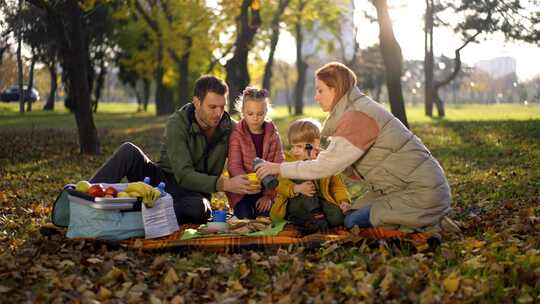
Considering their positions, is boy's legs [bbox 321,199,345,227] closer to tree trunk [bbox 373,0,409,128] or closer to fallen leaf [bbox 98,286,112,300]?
fallen leaf [bbox 98,286,112,300]

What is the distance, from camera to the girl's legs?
5902mm

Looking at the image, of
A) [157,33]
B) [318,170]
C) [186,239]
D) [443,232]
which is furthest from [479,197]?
[157,33]

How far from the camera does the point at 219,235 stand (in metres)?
5.84

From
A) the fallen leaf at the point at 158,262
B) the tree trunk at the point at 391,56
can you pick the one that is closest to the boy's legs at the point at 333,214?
the fallen leaf at the point at 158,262

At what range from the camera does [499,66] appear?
129375mm

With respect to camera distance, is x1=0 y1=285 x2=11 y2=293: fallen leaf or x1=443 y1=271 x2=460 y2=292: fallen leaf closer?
x1=443 y1=271 x2=460 y2=292: fallen leaf

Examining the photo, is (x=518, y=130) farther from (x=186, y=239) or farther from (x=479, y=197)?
(x=186, y=239)

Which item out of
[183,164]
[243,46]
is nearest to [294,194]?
[183,164]

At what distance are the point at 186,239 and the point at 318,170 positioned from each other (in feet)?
4.08

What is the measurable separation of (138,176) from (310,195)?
1865 millimetres

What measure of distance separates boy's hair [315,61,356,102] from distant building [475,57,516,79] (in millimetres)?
110562

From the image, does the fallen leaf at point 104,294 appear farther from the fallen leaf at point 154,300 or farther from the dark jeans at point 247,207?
the dark jeans at point 247,207

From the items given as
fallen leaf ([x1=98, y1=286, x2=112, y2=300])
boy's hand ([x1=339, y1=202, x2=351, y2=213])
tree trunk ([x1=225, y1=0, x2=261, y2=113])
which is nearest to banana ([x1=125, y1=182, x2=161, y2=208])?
fallen leaf ([x1=98, y1=286, x2=112, y2=300])

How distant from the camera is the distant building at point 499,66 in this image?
379 ft
